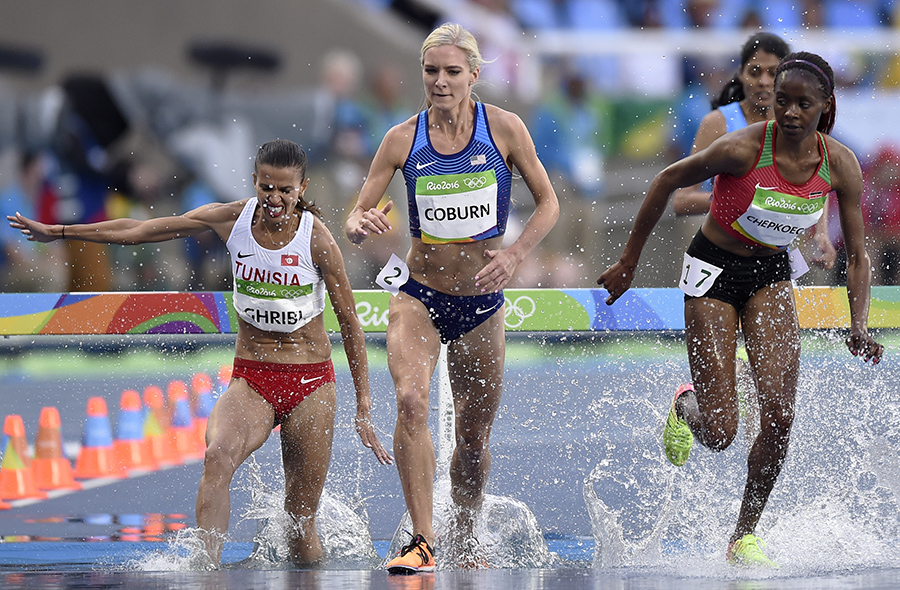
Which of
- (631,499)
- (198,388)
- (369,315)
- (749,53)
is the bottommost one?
(631,499)

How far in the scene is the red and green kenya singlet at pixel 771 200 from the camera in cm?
391

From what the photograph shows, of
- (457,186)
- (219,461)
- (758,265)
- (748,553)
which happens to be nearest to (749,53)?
(758,265)

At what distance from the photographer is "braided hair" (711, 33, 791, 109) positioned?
4.89m

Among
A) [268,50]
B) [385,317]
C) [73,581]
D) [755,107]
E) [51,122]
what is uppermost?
[268,50]

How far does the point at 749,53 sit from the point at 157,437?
424cm

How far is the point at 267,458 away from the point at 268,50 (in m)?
6.22

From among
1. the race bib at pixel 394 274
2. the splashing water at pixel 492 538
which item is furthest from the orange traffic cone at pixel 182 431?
the race bib at pixel 394 274

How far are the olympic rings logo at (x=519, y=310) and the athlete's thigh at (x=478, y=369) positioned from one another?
5.18 ft

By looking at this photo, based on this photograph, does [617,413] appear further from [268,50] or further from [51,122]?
[51,122]

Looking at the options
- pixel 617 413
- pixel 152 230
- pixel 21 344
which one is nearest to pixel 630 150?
pixel 617 413

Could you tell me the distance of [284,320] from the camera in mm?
4258

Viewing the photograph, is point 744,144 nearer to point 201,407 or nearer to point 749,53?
point 749,53

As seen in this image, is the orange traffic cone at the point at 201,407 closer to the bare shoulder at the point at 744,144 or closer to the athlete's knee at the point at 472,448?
the athlete's knee at the point at 472,448

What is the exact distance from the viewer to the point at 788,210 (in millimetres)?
3924
